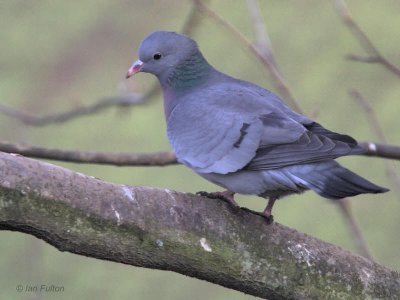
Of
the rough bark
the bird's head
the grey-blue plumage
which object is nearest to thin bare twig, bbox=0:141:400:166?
the grey-blue plumage

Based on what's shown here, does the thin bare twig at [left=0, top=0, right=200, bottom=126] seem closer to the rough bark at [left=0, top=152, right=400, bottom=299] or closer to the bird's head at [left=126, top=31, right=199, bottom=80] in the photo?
the bird's head at [left=126, top=31, right=199, bottom=80]

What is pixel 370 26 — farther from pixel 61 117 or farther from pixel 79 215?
pixel 79 215

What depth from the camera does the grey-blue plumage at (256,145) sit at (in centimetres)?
433

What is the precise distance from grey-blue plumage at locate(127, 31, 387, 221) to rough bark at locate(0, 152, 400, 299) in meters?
0.23

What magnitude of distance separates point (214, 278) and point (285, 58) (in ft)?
16.5

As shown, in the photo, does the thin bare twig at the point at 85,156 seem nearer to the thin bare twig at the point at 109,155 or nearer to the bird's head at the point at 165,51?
the thin bare twig at the point at 109,155

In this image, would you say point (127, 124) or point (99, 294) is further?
point (127, 124)

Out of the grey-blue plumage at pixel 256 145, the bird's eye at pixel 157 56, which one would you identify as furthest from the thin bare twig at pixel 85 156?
the bird's eye at pixel 157 56

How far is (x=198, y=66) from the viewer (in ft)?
16.9

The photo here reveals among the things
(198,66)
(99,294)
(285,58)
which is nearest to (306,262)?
(198,66)

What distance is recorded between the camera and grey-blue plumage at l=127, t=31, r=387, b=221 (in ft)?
14.2

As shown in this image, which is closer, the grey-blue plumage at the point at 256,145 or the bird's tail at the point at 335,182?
the bird's tail at the point at 335,182

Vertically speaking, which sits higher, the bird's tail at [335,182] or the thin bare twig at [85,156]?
the bird's tail at [335,182]

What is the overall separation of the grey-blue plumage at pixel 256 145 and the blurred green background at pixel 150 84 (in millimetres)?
2138
